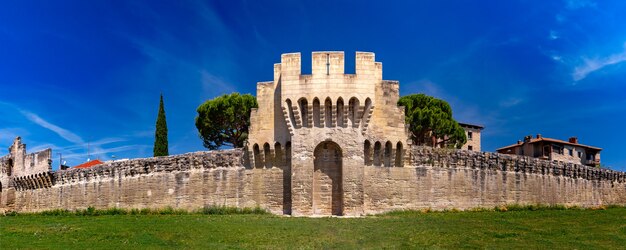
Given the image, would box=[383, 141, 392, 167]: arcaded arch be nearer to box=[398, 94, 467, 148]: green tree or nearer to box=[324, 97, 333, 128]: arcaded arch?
box=[324, 97, 333, 128]: arcaded arch

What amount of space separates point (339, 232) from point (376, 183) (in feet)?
27.3

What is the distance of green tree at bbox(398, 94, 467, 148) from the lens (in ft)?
170

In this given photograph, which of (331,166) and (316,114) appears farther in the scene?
(331,166)

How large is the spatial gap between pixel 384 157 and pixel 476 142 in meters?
52.4

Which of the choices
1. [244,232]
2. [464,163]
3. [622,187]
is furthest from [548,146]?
[244,232]

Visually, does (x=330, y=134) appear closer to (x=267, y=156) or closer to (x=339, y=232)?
(x=267, y=156)

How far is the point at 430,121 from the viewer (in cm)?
5166

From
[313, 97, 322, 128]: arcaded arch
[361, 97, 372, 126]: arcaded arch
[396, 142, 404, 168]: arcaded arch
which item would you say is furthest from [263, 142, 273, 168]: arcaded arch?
[396, 142, 404, 168]: arcaded arch

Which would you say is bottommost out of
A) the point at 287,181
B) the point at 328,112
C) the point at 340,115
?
the point at 287,181

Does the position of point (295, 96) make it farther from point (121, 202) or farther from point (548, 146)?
point (548, 146)

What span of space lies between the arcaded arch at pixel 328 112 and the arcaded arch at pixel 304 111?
2.87ft

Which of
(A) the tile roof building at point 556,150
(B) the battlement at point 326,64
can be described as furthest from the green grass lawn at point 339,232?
(A) the tile roof building at point 556,150

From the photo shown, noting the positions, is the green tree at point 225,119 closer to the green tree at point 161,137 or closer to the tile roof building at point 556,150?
the green tree at point 161,137

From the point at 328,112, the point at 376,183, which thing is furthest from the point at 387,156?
the point at 328,112
